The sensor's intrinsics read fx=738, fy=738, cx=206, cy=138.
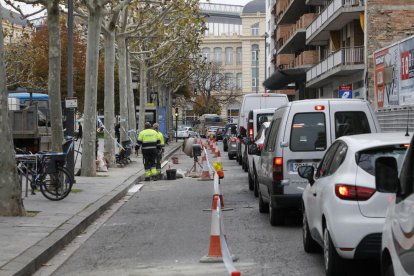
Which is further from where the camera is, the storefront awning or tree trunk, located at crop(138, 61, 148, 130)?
the storefront awning

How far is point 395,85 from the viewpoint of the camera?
23.3 m

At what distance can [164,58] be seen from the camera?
5472 cm

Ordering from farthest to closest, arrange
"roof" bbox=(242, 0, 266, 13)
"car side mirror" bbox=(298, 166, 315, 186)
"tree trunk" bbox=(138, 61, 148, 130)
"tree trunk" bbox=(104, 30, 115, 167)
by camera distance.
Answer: "roof" bbox=(242, 0, 266, 13)
"tree trunk" bbox=(138, 61, 148, 130)
"tree trunk" bbox=(104, 30, 115, 167)
"car side mirror" bbox=(298, 166, 315, 186)

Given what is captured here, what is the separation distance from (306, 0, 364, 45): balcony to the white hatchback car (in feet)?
104

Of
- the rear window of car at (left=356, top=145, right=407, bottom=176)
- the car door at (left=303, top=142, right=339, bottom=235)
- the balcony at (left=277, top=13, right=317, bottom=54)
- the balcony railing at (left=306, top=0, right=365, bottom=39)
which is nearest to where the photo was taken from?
the rear window of car at (left=356, top=145, right=407, bottom=176)

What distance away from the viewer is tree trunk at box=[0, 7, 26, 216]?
40.5 feet

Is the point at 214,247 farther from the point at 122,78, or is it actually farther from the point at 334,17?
the point at 334,17

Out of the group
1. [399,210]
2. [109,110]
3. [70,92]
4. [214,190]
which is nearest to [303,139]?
[214,190]

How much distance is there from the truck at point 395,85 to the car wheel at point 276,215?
952cm

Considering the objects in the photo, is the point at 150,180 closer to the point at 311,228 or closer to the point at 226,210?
the point at 226,210

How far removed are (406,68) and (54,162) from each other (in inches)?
448

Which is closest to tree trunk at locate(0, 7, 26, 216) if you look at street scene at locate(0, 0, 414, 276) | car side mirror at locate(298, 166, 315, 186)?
street scene at locate(0, 0, 414, 276)

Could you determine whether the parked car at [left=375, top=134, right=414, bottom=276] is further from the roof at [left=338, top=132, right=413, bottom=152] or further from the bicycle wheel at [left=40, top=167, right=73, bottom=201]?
the bicycle wheel at [left=40, top=167, right=73, bottom=201]

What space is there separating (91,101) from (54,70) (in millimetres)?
5953
